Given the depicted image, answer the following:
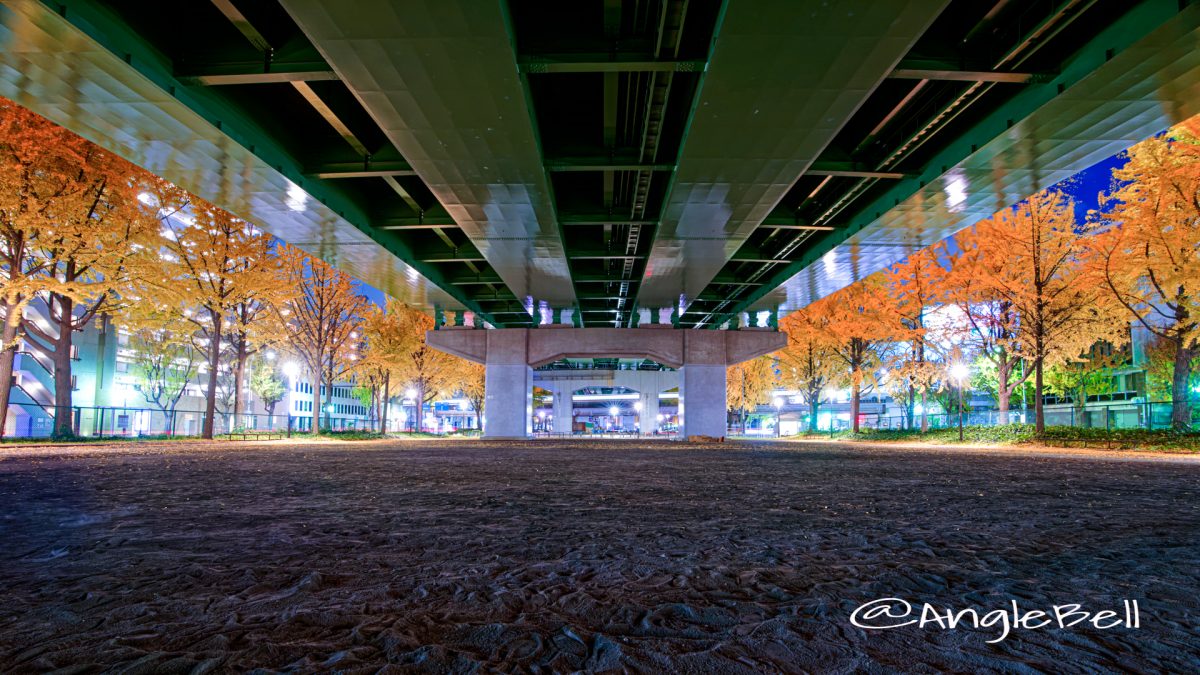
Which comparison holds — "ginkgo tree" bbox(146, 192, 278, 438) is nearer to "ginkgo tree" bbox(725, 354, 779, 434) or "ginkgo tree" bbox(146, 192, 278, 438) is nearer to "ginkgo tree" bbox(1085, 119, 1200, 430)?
"ginkgo tree" bbox(1085, 119, 1200, 430)

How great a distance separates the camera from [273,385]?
6094cm

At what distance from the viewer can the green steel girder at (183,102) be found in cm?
747

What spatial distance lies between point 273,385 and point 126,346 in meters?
15.7

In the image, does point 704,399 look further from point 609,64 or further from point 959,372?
point 609,64

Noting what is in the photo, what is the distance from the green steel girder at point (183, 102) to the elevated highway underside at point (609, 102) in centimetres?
5

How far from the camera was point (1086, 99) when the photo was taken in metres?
9.48

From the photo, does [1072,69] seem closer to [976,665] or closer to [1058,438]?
[976,665]

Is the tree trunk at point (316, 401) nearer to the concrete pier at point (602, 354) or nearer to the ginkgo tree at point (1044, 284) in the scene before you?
the concrete pier at point (602, 354)

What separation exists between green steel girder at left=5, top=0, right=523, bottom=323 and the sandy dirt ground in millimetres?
5856

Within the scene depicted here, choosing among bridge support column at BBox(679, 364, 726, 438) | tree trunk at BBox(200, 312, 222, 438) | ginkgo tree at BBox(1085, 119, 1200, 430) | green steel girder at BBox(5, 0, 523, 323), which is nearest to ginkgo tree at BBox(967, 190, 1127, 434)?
ginkgo tree at BBox(1085, 119, 1200, 430)

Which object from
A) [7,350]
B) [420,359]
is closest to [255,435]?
[7,350]

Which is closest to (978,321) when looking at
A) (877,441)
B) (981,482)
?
(877,441)

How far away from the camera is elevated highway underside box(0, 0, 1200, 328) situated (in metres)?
7.93

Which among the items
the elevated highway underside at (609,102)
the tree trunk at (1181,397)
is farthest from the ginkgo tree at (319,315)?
the tree trunk at (1181,397)
